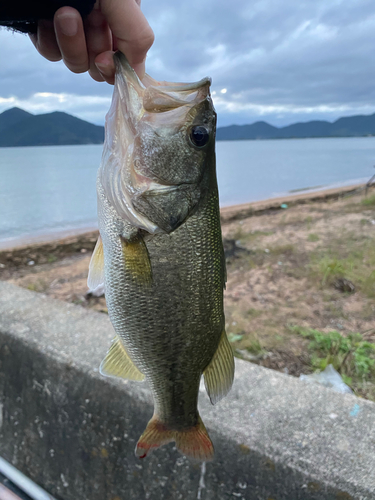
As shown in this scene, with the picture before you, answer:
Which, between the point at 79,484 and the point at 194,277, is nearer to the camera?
the point at 194,277

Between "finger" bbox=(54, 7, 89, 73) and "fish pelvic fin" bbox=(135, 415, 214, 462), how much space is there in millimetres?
1358

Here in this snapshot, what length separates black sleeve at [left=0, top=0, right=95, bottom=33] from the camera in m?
0.98

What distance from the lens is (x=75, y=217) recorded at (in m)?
13.3

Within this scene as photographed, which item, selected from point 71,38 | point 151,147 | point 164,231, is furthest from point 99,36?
point 164,231

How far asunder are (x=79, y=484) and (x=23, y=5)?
2450 mm

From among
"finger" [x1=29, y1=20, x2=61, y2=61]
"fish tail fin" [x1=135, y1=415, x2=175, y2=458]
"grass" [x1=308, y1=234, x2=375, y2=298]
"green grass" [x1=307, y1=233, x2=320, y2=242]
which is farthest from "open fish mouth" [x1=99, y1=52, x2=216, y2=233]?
"green grass" [x1=307, y1=233, x2=320, y2=242]

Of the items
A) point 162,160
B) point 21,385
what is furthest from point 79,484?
point 162,160

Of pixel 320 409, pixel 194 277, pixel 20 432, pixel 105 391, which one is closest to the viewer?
pixel 194 277

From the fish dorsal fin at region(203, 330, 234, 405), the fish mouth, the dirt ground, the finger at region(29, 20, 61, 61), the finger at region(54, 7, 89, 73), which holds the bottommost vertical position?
the dirt ground

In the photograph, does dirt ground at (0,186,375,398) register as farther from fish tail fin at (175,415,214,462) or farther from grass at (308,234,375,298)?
fish tail fin at (175,415,214,462)

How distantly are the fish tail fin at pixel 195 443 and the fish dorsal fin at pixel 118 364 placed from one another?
0.28m

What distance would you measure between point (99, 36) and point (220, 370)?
128 centimetres

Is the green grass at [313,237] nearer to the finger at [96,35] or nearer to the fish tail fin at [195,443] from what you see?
the fish tail fin at [195,443]

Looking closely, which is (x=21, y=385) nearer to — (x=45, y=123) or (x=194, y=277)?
(x=194, y=277)
